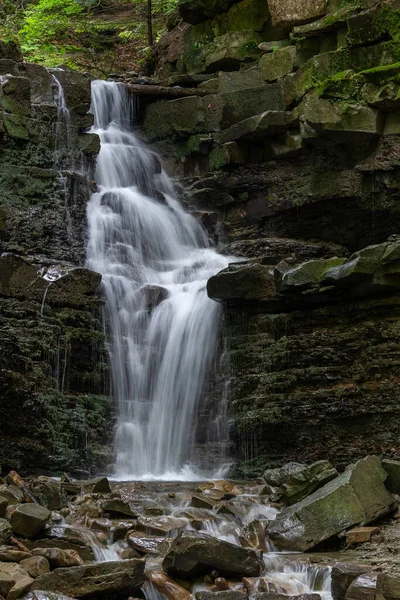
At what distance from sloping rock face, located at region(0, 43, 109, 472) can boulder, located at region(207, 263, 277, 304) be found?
6.24 ft

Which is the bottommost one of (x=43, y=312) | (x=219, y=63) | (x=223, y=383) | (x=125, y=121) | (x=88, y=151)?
(x=223, y=383)

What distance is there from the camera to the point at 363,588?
205 inches

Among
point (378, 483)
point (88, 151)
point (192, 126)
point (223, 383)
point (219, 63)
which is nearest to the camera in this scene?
point (378, 483)

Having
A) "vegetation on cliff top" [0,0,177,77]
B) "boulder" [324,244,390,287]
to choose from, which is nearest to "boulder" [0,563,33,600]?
"boulder" [324,244,390,287]

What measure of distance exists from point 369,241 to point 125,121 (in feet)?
20.9

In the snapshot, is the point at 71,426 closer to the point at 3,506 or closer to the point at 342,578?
the point at 3,506

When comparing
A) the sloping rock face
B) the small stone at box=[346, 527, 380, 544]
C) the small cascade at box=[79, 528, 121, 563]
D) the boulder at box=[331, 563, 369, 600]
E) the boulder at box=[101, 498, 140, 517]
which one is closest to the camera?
the boulder at box=[331, 563, 369, 600]

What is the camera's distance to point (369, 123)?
40.7 ft

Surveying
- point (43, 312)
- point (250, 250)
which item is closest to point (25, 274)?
point (43, 312)

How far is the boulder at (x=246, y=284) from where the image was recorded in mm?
10703

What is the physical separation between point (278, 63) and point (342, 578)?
1186cm

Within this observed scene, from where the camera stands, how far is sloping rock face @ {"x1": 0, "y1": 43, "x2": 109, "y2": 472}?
9.38 m

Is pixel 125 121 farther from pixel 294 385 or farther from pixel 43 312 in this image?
pixel 294 385

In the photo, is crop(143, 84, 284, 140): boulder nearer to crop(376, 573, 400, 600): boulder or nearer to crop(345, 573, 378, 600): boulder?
crop(345, 573, 378, 600): boulder
